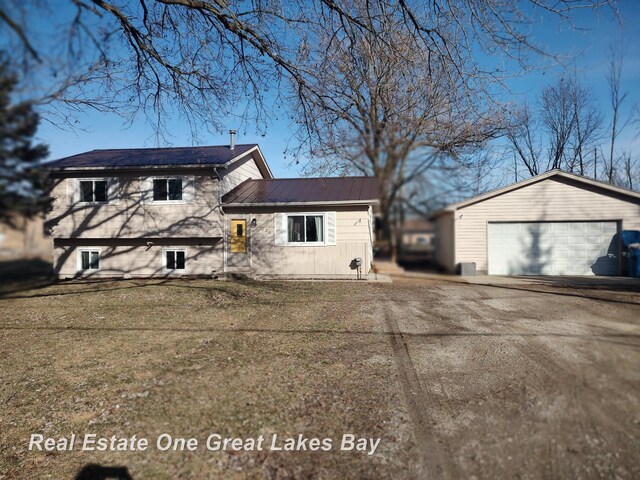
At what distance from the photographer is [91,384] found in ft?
16.3

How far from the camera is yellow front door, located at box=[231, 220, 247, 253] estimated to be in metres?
14.7

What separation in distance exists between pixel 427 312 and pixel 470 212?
8.51m

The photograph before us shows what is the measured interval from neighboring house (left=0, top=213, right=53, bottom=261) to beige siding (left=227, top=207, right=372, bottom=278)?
13336mm

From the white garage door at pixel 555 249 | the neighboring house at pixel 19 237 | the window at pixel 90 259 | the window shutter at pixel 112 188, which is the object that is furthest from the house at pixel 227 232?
the neighboring house at pixel 19 237

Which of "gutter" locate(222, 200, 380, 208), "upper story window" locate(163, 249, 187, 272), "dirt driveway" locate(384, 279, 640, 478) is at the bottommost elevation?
"dirt driveway" locate(384, 279, 640, 478)

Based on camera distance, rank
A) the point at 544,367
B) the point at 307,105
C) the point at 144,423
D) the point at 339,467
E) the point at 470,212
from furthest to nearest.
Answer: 1. the point at 470,212
2. the point at 307,105
3. the point at 144,423
4. the point at 544,367
5. the point at 339,467

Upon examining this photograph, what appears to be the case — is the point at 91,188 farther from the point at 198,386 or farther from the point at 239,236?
the point at 239,236

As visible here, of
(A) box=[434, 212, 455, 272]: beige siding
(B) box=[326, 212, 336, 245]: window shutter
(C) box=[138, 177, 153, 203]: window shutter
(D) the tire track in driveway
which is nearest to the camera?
(D) the tire track in driveway

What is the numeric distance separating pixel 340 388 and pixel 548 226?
13585 mm

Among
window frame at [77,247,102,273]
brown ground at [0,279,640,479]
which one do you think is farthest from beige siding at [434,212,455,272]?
window frame at [77,247,102,273]

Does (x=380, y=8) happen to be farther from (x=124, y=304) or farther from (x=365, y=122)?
(x=124, y=304)

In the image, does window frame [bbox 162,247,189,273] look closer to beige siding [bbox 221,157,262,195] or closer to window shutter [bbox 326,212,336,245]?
beige siding [bbox 221,157,262,195]

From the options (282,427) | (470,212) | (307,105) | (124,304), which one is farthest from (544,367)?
(470,212)

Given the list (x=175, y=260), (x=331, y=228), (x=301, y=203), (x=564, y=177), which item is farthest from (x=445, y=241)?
(x=175, y=260)
